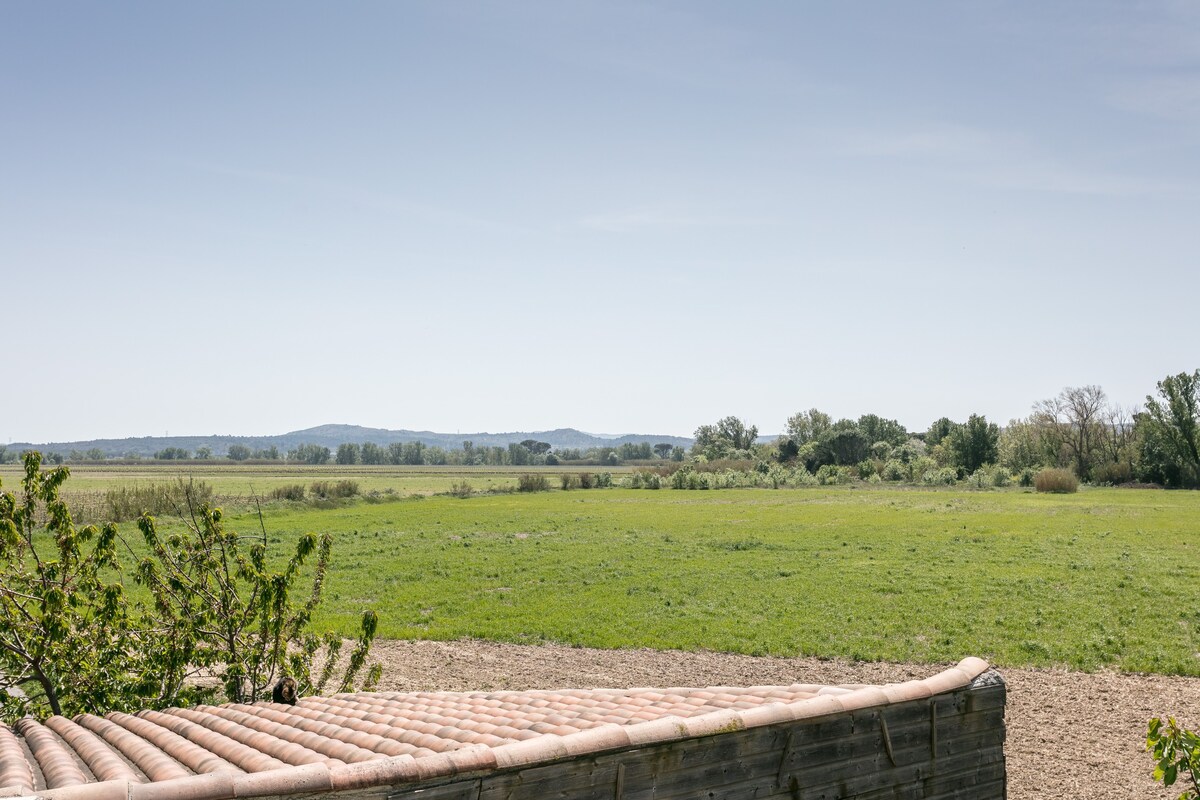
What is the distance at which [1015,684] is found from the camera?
44.0 ft

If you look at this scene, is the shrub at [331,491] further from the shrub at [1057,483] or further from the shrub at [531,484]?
the shrub at [1057,483]

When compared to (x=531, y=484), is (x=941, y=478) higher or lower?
higher

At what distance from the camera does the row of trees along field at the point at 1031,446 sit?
233ft

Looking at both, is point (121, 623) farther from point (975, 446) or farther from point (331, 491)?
point (975, 446)

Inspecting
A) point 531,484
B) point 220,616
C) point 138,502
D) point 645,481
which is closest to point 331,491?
point 138,502

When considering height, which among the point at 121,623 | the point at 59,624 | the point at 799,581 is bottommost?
the point at 799,581

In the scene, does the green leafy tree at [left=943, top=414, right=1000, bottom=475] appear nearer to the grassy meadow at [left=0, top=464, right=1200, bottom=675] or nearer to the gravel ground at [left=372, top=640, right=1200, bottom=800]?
the grassy meadow at [left=0, top=464, right=1200, bottom=675]

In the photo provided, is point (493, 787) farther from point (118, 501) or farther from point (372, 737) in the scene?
point (118, 501)

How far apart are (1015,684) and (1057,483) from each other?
53.5 m

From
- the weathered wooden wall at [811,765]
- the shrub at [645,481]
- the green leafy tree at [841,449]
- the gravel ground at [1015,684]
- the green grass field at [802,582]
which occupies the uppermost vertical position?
the green leafy tree at [841,449]

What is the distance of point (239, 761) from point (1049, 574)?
22.4 metres

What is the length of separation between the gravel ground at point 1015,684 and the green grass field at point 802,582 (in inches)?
30.0

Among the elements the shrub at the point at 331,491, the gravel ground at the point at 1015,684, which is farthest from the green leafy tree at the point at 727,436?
the gravel ground at the point at 1015,684

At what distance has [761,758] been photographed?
5652 mm
